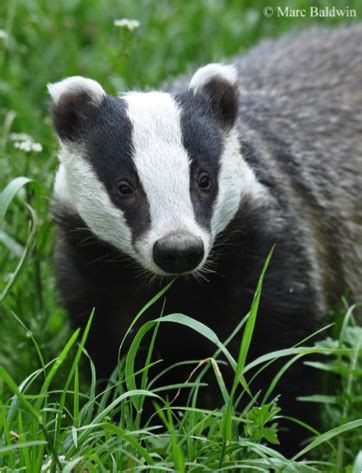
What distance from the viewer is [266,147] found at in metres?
4.34

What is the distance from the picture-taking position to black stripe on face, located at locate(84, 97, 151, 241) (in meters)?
3.52

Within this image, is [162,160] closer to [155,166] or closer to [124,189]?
[155,166]

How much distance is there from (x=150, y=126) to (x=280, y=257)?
0.76 meters

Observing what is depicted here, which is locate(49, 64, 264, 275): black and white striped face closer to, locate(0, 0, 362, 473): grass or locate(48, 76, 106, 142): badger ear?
locate(48, 76, 106, 142): badger ear

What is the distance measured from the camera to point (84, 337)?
10.3 feet

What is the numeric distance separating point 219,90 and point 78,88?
1.62 feet

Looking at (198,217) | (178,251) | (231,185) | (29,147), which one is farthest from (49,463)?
(29,147)

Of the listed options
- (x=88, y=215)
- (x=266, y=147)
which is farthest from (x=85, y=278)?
(x=266, y=147)

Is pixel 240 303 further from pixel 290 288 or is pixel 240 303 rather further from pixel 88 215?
pixel 88 215

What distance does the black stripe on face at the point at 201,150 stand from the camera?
11.6 feet

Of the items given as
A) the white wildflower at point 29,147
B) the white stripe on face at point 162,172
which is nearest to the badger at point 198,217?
the white stripe on face at point 162,172

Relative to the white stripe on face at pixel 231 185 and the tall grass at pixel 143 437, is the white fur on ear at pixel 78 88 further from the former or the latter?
the tall grass at pixel 143 437

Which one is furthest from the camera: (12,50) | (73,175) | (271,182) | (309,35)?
(12,50)

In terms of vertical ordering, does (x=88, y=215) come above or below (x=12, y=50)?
below
